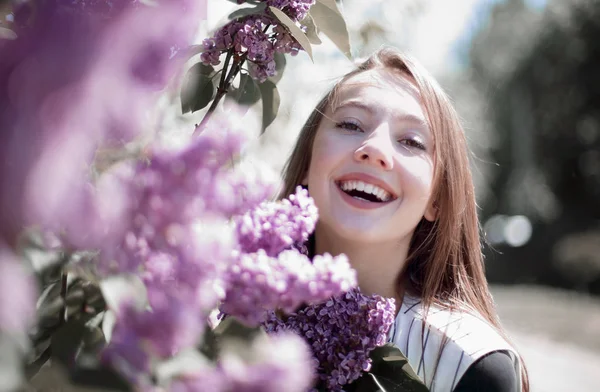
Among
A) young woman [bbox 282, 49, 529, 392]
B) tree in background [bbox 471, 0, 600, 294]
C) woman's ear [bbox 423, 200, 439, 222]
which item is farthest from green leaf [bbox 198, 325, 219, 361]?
tree in background [bbox 471, 0, 600, 294]

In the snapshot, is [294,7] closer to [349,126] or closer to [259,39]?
[259,39]

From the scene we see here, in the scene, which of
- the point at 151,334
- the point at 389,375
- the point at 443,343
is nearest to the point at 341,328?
the point at 389,375

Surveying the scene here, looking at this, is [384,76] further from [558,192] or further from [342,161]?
[558,192]

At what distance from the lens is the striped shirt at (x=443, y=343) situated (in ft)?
3.85

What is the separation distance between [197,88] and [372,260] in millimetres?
571

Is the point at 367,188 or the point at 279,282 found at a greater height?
the point at 279,282

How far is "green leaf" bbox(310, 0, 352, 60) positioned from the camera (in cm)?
91

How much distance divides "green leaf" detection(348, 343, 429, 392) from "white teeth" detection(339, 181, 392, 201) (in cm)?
42

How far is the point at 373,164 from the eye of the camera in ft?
4.16

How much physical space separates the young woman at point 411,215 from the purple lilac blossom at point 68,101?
933mm

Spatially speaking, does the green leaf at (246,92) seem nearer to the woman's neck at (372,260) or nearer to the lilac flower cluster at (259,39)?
the lilac flower cluster at (259,39)

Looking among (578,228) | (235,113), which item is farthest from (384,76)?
(578,228)

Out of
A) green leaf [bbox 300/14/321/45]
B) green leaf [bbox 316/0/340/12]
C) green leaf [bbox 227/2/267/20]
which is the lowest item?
green leaf [bbox 300/14/321/45]

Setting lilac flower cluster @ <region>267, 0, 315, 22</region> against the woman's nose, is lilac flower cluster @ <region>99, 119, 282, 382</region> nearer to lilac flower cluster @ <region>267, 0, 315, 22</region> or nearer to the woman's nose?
lilac flower cluster @ <region>267, 0, 315, 22</region>
